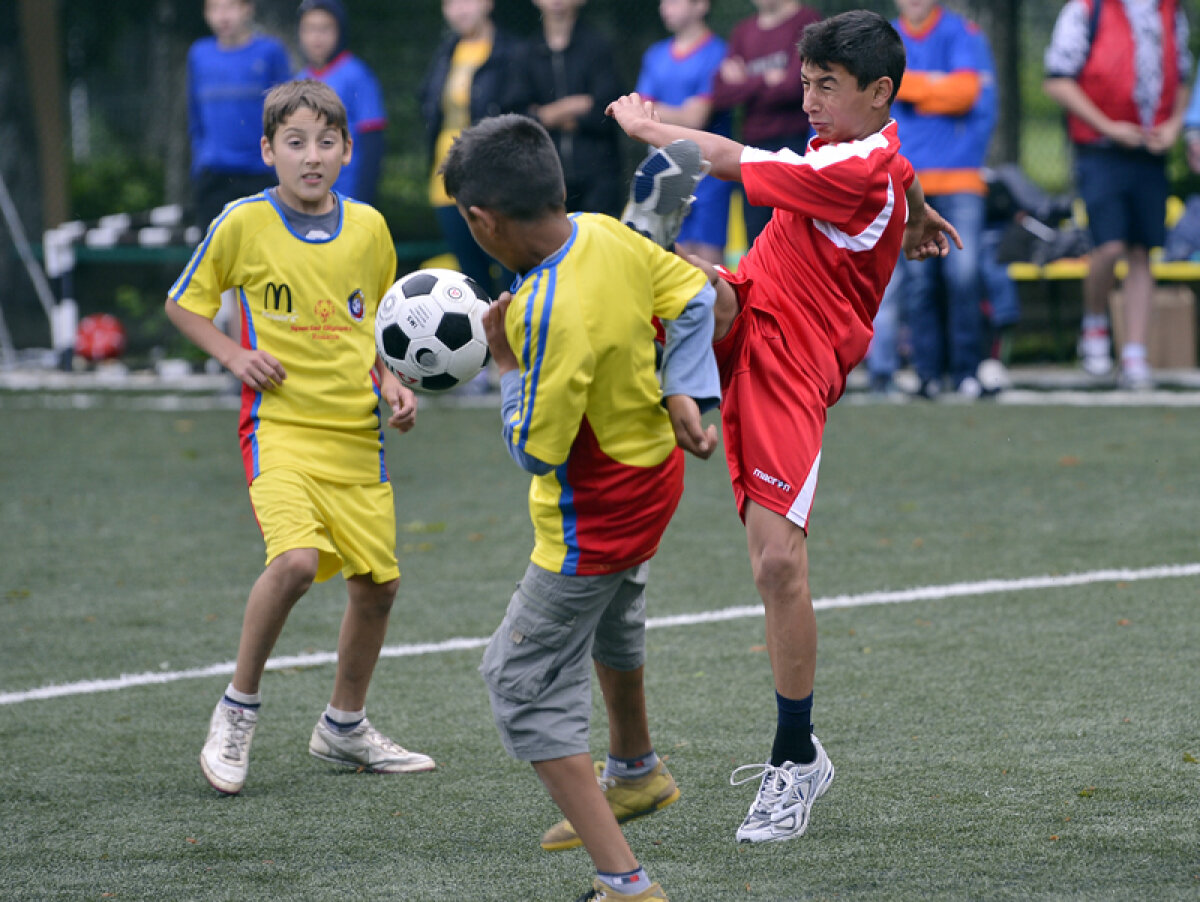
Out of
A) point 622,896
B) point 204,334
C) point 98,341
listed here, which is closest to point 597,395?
point 622,896

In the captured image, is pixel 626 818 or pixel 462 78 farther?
pixel 462 78

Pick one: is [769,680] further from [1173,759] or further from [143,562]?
[143,562]

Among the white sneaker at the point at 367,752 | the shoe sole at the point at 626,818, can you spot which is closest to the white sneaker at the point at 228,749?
the white sneaker at the point at 367,752

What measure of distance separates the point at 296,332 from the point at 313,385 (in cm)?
15

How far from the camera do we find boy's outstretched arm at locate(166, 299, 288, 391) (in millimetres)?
4387

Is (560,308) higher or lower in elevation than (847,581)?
higher

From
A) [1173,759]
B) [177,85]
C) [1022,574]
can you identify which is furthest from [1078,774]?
[177,85]

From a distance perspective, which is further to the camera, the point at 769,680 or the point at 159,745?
the point at 769,680

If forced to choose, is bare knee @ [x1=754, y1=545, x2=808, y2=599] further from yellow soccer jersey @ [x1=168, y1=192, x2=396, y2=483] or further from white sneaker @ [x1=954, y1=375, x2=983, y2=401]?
white sneaker @ [x1=954, y1=375, x2=983, y2=401]

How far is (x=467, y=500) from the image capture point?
315 inches

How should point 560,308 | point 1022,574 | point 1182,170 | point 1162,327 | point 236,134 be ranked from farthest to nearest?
point 1182,170 → point 1162,327 → point 236,134 → point 1022,574 → point 560,308

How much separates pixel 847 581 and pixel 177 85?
14611 mm

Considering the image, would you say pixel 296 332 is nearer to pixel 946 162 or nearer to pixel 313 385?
pixel 313 385

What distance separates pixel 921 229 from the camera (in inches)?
174
